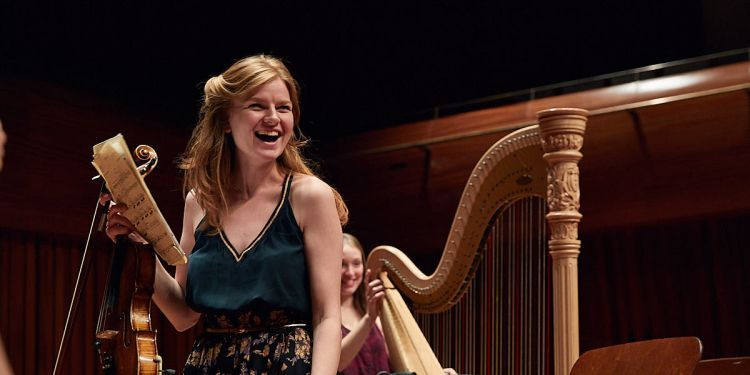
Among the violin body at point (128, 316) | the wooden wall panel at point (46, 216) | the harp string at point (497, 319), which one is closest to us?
the violin body at point (128, 316)

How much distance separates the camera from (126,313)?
75.6 inches

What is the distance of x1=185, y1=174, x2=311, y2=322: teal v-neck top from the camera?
2062 millimetres

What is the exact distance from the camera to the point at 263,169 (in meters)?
2.23

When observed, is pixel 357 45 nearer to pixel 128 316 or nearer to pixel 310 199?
pixel 310 199

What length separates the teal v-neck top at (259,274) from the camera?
206cm

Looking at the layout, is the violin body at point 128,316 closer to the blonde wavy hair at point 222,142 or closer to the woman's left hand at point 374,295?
the blonde wavy hair at point 222,142

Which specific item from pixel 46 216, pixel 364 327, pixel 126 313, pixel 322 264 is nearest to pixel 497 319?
pixel 364 327

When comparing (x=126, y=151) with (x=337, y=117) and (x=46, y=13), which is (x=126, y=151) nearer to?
(x=46, y=13)

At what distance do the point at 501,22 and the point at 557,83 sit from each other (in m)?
0.48

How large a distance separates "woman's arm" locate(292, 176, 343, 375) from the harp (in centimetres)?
104

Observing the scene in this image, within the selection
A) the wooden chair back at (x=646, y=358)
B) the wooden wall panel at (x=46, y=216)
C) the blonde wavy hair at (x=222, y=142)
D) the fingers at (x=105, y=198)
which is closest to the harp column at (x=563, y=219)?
the wooden chair back at (x=646, y=358)

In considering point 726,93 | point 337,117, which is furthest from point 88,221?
point 726,93

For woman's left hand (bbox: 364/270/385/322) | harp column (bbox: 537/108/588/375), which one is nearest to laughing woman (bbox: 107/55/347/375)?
harp column (bbox: 537/108/588/375)

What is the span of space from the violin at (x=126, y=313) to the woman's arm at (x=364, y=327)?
1627 mm
